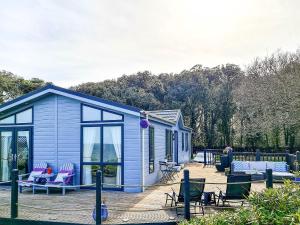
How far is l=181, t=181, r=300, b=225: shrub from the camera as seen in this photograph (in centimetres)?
312

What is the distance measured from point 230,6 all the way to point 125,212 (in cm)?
565

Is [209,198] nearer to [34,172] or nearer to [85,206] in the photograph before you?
[85,206]

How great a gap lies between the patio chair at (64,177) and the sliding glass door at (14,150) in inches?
59.6

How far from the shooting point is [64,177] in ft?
32.8

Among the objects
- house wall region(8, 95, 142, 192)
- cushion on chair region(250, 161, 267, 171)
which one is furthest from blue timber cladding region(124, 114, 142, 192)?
cushion on chair region(250, 161, 267, 171)

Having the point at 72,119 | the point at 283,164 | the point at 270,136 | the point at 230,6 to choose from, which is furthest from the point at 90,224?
the point at 270,136

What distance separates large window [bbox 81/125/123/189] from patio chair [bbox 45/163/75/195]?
373mm

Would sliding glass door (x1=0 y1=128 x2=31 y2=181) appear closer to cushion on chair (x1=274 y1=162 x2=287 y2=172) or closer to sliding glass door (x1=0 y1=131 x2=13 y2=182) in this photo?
sliding glass door (x1=0 y1=131 x2=13 y2=182)

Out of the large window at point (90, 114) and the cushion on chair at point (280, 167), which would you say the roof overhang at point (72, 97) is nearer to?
the large window at point (90, 114)

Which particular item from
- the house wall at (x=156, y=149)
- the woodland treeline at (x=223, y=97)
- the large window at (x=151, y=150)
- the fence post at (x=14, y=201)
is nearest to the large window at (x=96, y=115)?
the house wall at (x=156, y=149)

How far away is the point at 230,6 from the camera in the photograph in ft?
26.5

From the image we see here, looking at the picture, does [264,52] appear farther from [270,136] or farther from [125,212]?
[125,212]

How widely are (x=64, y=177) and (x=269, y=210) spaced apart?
7741mm

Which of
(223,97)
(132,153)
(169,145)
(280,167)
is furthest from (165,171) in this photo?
(223,97)
